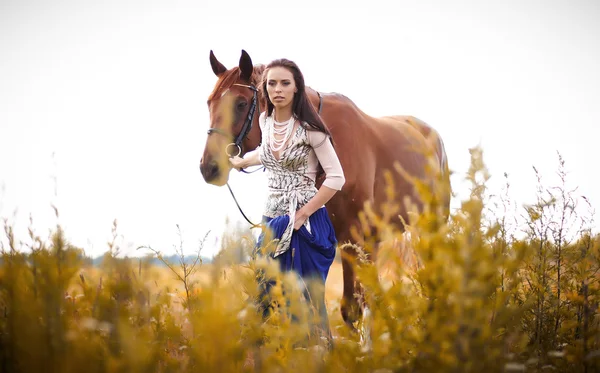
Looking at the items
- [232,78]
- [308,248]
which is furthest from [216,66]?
[308,248]

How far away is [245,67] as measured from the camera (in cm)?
370

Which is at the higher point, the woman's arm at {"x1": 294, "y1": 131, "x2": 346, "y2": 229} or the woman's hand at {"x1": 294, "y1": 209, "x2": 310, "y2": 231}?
the woman's arm at {"x1": 294, "y1": 131, "x2": 346, "y2": 229}

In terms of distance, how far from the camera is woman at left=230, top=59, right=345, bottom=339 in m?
2.47

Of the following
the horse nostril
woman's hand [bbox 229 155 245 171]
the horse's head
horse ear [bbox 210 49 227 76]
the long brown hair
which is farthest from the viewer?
horse ear [bbox 210 49 227 76]

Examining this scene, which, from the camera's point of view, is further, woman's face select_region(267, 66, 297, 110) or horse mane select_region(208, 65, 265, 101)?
horse mane select_region(208, 65, 265, 101)

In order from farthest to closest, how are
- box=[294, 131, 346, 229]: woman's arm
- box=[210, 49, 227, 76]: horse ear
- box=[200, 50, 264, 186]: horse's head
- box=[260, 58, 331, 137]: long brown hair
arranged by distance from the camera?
box=[210, 49, 227, 76]: horse ear → box=[200, 50, 264, 186]: horse's head → box=[260, 58, 331, 137]: long brown hair → box=[294, 131, 346, 229]: woman's arm

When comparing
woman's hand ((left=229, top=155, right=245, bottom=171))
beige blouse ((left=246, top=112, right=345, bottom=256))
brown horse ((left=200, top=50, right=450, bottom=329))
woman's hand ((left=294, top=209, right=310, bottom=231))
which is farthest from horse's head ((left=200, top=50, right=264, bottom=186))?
woman's hand ((left=294, top=209, right=310, bottom=231))

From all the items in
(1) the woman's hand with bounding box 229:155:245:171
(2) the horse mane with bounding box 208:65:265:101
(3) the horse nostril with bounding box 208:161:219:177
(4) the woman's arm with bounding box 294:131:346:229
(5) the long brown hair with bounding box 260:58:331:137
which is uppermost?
(2) the horse mane with bounding box 208:65:265:101

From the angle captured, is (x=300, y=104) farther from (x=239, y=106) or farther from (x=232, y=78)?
(x=232, y=78)

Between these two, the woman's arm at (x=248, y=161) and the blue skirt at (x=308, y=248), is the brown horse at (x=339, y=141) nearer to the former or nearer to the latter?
the woman's arm at (x=248, y=161)

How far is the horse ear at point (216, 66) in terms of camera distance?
4.12 m

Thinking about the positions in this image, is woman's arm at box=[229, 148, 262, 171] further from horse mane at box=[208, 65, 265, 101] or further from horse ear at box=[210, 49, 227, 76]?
horse ear at box=[210, 49, 227, 76]

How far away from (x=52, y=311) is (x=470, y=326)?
121 cm

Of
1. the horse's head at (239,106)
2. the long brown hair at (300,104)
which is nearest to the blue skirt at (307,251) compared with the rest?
the long brown hair at (300,104)
